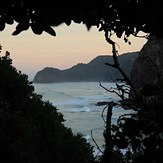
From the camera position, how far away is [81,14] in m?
1.25

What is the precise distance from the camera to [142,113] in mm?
2092

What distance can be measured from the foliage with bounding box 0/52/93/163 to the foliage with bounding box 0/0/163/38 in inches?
153

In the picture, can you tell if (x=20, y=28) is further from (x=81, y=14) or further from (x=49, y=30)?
(x=81, y=14)

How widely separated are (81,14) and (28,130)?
20.6 feet

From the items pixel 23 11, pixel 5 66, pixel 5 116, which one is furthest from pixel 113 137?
pixel 5 66

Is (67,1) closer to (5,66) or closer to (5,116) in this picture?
(5,116)

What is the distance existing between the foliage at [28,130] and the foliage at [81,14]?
3.89 metres

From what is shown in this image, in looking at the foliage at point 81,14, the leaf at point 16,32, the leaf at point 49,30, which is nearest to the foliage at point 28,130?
the foliage at point 81,14

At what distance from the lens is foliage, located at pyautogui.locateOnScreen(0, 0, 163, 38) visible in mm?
1367

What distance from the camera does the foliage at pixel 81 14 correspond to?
1.37 metres

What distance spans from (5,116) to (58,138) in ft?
5.82

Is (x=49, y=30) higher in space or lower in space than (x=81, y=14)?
higher

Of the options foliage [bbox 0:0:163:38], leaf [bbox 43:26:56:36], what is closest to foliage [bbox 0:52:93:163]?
foliage [bbox 0:0:163:38]

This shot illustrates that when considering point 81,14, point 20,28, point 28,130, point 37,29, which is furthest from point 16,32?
point 28,130
